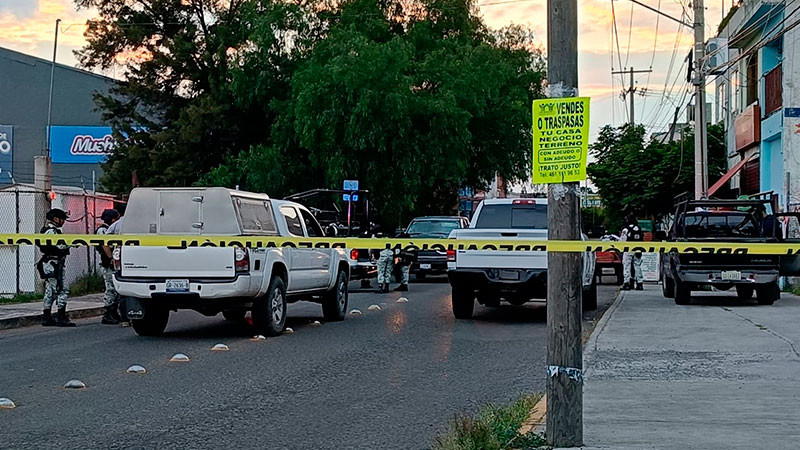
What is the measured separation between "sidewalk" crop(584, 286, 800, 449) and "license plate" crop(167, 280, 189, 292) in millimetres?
5399

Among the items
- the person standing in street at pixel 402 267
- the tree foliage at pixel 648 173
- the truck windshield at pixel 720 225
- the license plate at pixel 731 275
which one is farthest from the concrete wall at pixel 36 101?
the license plate at pixel 731 275

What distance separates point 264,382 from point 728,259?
455 inches

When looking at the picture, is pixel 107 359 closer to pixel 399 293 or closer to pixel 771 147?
pixel 399 293

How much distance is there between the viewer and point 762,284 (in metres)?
18.9

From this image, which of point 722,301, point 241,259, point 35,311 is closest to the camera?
point 241,259

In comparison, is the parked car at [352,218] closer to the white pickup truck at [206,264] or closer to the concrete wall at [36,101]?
Answer: the white pickup truck at [206,264]

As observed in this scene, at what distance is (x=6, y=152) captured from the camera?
49.5m

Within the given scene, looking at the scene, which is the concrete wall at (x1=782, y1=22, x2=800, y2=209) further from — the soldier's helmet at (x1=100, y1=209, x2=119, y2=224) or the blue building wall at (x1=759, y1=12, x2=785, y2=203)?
the soldier's helmet at (x1=100, y1=209, x2=119, y2=224)

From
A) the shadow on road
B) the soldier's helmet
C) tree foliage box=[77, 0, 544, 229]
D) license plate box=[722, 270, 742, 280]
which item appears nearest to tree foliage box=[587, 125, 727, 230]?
tree foliage box=[77, 0, 544, 229]

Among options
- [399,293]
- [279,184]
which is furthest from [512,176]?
[399,293]

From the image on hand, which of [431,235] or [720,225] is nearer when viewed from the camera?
[720,225]

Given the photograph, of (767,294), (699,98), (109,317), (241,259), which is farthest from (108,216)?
(699,98)

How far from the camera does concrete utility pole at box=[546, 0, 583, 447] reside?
Result: 666 centimetres

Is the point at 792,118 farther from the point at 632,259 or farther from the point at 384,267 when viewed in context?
the point at 384,267
